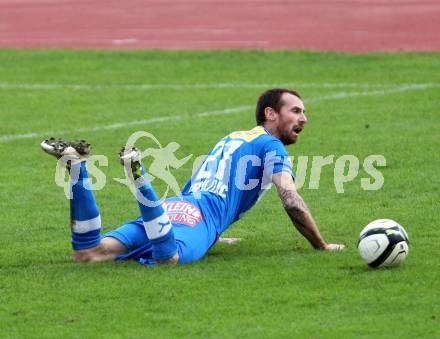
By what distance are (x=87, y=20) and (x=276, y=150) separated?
18.4 metres

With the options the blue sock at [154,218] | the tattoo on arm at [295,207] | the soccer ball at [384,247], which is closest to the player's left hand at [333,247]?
the tattoo on arm at [295,207]

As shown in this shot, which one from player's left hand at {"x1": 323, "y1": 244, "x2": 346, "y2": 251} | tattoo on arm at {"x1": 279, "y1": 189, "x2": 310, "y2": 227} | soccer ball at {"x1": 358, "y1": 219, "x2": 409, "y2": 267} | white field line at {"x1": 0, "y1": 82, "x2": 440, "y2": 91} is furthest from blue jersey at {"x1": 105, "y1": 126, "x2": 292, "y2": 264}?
white field line at {"x1": 0, "y1": 82, "x2": 440, "y2": 91}

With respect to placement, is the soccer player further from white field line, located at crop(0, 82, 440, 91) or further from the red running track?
the red running track

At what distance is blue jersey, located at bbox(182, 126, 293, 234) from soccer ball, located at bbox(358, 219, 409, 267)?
94 cm

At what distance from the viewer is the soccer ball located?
8438mm

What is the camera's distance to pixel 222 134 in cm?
1480

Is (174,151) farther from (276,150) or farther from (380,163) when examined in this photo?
(276,150)

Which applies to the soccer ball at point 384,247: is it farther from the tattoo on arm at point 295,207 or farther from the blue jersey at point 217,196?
the blue jersey at point 217,196

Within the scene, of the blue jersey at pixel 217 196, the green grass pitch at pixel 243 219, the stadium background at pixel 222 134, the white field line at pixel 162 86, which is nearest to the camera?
the green grass pitch at pixel 243 219

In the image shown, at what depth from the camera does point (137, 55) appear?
2162 cm

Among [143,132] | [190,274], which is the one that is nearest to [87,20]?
[143,132]

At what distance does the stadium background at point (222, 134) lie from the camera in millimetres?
7602

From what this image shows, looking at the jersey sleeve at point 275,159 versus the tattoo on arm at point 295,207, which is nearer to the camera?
the tattoo on arm at point 295,207

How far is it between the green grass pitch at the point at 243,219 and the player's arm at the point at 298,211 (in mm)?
165
